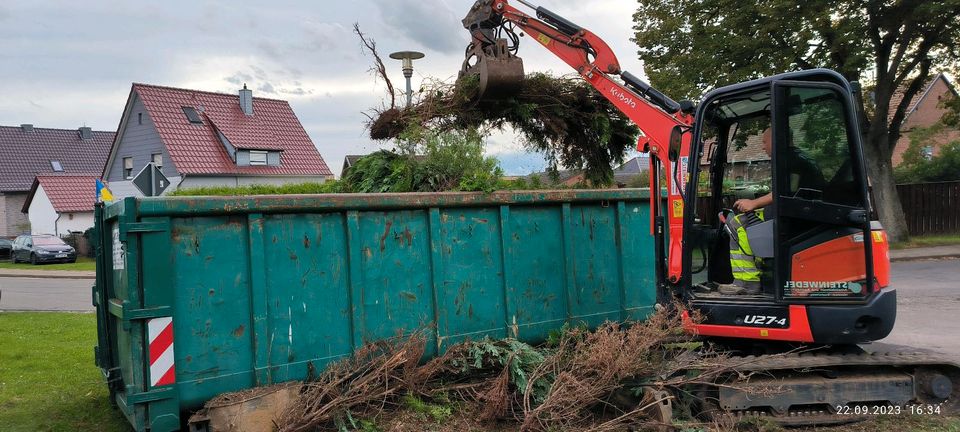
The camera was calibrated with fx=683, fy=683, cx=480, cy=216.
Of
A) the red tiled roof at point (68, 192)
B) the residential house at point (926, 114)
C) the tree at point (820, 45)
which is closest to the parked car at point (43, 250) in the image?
the red tiled roof at point (68, 192)

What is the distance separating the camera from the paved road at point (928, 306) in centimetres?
788

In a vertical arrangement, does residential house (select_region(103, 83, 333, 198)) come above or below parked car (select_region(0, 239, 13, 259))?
above

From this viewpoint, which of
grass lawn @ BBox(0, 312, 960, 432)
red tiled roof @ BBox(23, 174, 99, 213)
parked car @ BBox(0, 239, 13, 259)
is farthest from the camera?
red tiled roof @ BBox(23, 174, 99, 213)

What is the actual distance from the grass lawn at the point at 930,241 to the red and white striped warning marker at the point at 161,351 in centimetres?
2090

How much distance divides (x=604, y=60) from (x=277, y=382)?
13.0 feet

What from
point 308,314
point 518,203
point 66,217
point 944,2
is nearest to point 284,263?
point 308,314

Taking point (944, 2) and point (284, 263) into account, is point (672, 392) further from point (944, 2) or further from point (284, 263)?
point (944, 2)

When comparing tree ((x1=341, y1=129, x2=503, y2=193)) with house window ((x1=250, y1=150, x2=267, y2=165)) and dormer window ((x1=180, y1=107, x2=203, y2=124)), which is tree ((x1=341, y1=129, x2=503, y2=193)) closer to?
house window ((x1=250, y1=150, x2=267, y2=165))

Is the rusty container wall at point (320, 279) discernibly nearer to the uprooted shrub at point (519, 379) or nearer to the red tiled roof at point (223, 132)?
the uprooted shrub at point (519, 379)

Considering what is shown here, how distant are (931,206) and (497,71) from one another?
2306cm

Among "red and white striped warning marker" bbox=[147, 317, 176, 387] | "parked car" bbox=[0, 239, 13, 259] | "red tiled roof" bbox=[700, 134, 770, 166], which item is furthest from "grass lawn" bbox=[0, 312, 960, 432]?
"parked car" bbox=[0, 239, 13, 259]

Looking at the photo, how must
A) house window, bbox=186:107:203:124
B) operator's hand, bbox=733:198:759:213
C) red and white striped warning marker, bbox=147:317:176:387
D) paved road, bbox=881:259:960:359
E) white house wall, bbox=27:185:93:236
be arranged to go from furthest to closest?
white house wall, bbox=27:185:93:236
house window, bbox=186:107:203:124
paved road, bbox=881:259:960:359
operator's hand, bbox=733:198:759:213
red and white striped warning marker, bbox=147:317:176:387

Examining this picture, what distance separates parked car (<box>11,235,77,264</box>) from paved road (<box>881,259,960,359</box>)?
1230 inches

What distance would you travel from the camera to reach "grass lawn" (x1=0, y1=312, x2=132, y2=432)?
17.4 ft
